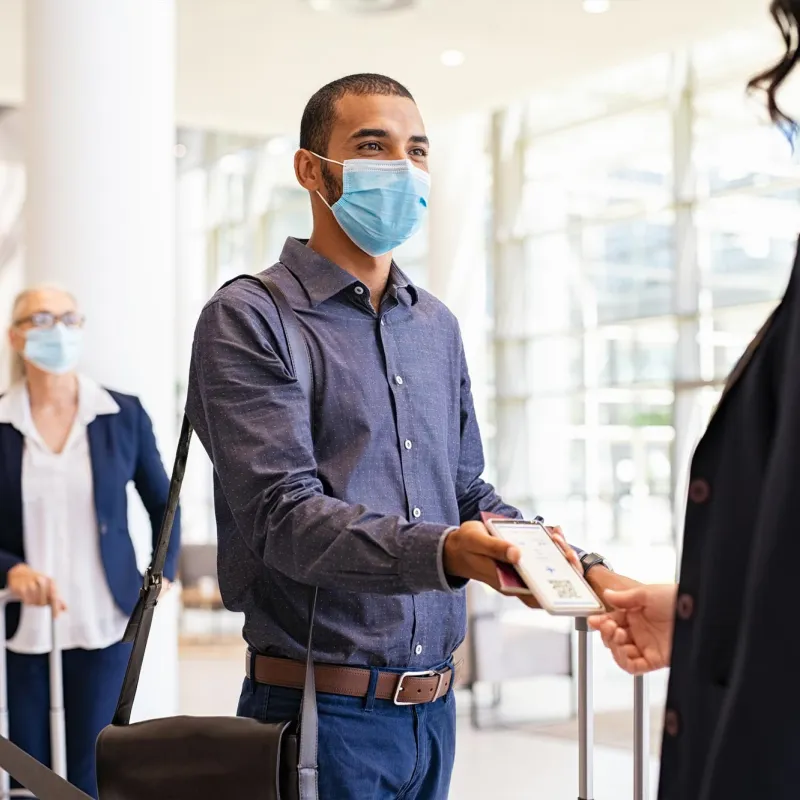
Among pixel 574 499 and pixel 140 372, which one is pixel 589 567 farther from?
pixel 574 499

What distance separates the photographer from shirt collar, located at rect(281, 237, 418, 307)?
245 cm

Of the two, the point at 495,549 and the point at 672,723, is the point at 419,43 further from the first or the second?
the point at 672,723

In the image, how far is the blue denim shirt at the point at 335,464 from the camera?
204 centimetres

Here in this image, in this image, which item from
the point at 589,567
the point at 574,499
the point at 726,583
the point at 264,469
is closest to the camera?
the point at 726,583

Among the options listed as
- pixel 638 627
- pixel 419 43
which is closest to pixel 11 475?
pixel 638 627

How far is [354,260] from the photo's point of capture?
260 cm

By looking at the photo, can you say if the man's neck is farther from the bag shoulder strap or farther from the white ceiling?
the white ceiling

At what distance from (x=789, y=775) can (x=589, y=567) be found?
1.10 meters

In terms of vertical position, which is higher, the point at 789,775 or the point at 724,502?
the point at 724,502

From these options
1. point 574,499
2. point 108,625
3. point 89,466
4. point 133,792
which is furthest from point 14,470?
point 574,499

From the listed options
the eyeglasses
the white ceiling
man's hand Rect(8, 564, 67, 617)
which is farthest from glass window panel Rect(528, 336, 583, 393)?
man's hand Rect(8, 564, 67, 617)

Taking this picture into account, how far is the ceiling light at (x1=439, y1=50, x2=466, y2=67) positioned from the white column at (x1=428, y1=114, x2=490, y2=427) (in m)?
2.72

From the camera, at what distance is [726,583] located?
4.42ft

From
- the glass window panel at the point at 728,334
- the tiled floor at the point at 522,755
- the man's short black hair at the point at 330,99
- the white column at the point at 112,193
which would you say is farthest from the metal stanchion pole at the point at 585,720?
the glass window panel at the point at 728,334
